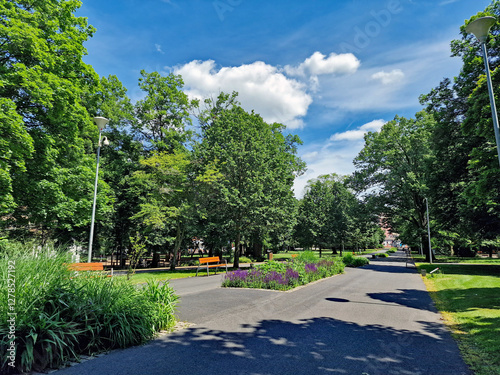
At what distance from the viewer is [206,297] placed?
28.9 ft

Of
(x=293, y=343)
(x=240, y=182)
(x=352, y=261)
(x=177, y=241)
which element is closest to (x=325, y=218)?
(x=352, y=261)

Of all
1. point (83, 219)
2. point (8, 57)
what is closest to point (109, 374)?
point (83, 219)

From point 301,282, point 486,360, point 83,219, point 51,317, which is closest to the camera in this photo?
point 51,317

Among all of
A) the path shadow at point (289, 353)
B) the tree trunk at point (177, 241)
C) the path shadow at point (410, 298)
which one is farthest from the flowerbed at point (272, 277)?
the tree trunk at point (177, 241)

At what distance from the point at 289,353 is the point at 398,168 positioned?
30.1 meters

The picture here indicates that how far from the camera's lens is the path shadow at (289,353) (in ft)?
12.4

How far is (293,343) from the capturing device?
481 centimetres

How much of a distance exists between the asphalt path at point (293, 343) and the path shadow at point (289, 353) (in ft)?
0.04

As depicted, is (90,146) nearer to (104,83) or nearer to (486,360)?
(104,83)

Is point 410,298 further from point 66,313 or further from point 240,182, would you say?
point 240,182

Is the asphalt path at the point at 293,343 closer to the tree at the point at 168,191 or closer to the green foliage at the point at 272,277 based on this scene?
the green foliage at the point at 272,277

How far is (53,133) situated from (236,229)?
501 inches

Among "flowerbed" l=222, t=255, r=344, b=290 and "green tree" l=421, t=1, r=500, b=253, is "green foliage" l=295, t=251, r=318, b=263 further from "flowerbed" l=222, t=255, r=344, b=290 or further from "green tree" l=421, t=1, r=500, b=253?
"green tree" l=421, t=1, r=500, b=253

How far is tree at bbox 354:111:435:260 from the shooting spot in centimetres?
2966
